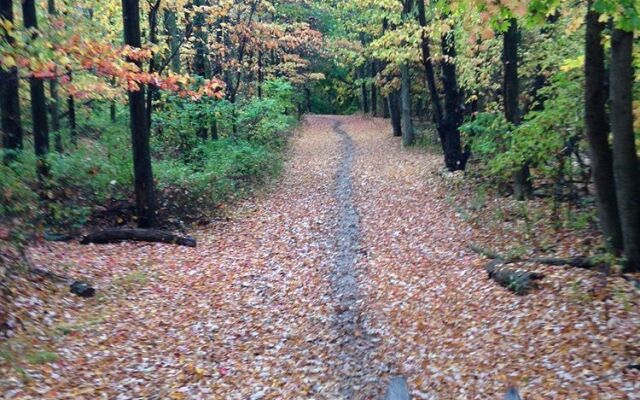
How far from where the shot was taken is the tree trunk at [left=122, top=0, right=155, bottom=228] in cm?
1301

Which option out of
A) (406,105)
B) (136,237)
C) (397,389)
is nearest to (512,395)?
(397,389)

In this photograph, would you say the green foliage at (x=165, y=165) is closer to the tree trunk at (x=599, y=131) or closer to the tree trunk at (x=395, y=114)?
the tree trunk at (x=599, y=131)

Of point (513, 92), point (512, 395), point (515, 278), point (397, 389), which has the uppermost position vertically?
point (513, 92)

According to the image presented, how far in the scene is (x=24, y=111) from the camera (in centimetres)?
2102

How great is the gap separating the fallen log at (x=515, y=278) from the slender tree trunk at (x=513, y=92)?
13.5 ft

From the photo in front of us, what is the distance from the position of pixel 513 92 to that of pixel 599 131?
5.43m

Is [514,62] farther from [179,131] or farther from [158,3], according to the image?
[179,131]

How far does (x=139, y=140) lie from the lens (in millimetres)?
13391

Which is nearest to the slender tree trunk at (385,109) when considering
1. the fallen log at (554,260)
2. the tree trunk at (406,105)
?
A: the tree trunk at (406,105)

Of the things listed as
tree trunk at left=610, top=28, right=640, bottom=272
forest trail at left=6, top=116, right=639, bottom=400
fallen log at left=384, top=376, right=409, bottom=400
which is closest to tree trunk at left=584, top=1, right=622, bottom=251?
tree trunk at left=610, top=28, right=640, bottom=272

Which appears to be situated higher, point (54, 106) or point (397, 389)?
point (54, 106)

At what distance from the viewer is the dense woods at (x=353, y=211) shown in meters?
7.35

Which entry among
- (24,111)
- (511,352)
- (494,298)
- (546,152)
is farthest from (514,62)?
(24,111)

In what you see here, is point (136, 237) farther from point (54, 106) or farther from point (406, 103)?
point (406, 103)
